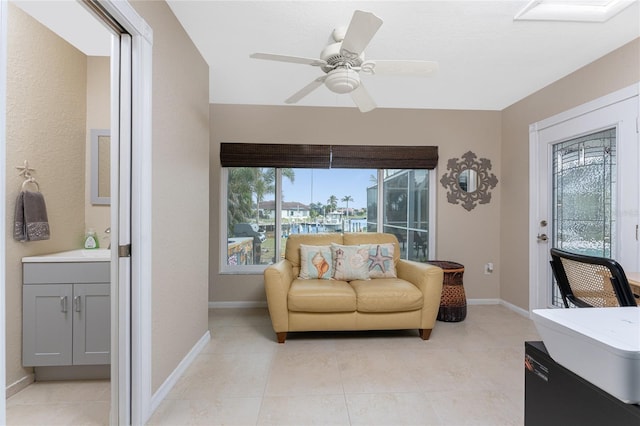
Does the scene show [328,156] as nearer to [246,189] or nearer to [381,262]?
[246,189]

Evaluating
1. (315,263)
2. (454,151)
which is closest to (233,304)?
(315,263)

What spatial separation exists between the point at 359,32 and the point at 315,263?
2.11m

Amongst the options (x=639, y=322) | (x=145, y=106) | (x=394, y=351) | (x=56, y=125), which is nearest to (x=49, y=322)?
(x=56, y=125)

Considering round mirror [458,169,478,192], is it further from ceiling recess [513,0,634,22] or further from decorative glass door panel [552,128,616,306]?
ceiling recess [513,0,634,22]

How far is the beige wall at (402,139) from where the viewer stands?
3.55 metres

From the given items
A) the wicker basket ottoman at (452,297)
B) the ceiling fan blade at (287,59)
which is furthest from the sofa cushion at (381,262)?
the ceiling fan blade at (287,59)

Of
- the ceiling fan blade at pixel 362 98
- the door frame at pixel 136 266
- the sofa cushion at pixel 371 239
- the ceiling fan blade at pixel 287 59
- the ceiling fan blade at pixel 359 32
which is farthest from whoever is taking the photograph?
the sofa cushion at pixel 371 239

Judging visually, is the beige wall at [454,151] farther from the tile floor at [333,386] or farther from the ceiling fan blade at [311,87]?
the ceiling fan blade at [311,87]

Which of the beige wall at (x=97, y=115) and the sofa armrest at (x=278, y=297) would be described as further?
the sofa armrest at (x=278, y=297)

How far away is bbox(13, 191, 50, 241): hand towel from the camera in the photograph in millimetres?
1815

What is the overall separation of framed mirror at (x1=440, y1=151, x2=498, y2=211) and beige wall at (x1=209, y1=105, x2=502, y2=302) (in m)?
0.07

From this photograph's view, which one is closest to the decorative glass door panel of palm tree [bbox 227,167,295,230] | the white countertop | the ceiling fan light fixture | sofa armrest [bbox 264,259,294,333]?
the ceiling fan light fixture

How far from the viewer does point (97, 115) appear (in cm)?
234

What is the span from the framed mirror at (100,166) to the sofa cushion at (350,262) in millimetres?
2074
